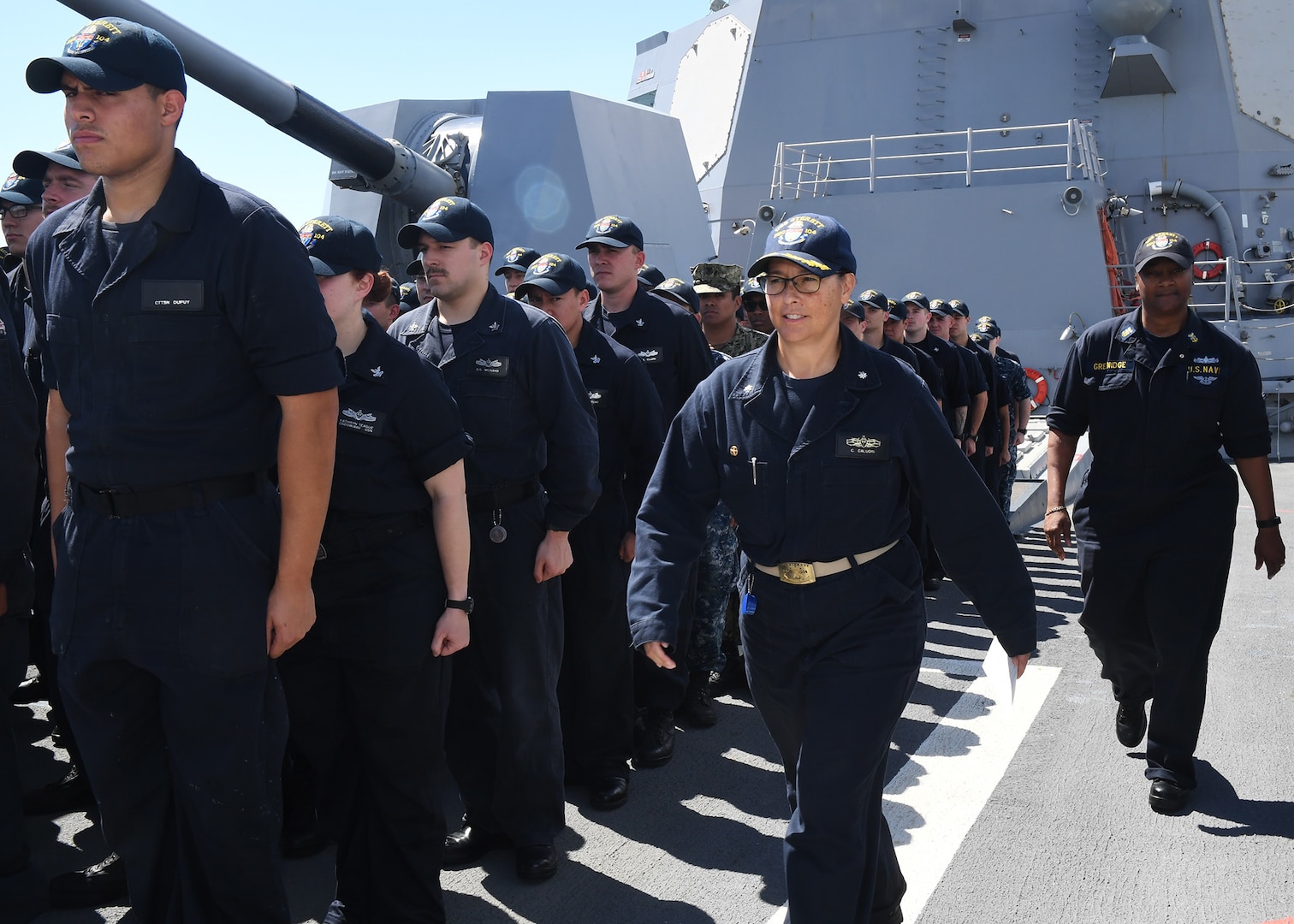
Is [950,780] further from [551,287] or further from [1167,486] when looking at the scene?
[551,287]

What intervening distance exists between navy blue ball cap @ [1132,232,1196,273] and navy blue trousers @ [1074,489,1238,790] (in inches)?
32.9

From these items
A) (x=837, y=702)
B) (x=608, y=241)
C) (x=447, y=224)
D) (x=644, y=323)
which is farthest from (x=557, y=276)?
(x=837, y=702)

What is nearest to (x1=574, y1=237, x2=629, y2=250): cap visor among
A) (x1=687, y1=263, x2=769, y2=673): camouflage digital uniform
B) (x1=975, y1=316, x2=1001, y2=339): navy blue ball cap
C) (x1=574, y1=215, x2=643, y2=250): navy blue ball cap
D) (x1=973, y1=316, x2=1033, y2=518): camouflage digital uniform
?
(x1=574, y1=215, x2=643, y2=250): navy blue ball cap

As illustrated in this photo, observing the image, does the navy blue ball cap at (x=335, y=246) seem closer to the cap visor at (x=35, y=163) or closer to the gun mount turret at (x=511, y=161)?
the cap visor at (x=35, y=163)

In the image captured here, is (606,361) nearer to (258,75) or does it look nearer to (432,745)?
(432,745)

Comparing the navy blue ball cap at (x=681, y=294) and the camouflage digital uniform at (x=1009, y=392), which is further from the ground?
the navy blue ball cap at (x=681, y=294)

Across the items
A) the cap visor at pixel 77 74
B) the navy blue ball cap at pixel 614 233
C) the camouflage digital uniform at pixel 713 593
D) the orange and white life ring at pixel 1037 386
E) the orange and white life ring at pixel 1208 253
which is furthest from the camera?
the orange and white life ring at pixel 1208 253

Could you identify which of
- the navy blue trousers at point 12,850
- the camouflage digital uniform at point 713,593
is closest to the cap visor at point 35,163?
the navy blue trousers at point 12,850

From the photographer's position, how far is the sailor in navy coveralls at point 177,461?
7.37 ft

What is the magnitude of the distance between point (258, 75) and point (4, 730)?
4484 millimetres

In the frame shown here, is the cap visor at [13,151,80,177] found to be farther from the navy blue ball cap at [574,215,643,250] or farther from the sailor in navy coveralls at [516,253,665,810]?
the navy blue ball cap at [574,215,643,250]

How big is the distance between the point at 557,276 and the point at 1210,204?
13320 millimetres

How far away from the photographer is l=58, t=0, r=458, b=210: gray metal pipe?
235 inches

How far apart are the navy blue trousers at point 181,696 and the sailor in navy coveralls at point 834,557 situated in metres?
0.90
